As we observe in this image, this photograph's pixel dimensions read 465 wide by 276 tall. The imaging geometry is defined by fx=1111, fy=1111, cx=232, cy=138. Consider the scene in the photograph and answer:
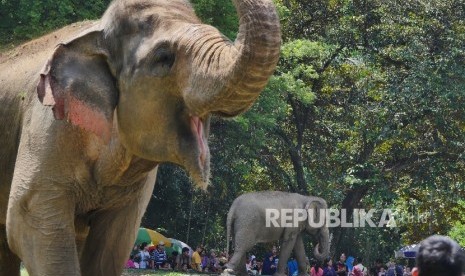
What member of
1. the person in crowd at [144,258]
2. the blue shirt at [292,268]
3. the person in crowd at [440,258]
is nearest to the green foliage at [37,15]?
the person in crowd at [144,258]

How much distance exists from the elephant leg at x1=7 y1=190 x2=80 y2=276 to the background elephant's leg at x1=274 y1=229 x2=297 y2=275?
16824 mm

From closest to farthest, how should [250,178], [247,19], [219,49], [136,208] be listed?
[247,19] < [219,49] < [136,208] < [250,178]

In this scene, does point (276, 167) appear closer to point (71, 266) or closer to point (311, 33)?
point (311, 33)

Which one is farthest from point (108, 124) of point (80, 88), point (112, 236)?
point (112, 236)

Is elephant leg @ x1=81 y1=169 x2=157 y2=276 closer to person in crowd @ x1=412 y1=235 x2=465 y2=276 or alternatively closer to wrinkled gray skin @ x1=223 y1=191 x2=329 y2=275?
person in crowd @ x1=412 y1=235 x2=465 y2=276

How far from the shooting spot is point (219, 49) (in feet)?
16.5

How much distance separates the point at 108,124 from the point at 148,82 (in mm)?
321

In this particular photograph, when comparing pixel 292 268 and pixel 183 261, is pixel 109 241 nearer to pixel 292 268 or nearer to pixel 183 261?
pixel 183 261

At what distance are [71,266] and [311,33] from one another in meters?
23.9

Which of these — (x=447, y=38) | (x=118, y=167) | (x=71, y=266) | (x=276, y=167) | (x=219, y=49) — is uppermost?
(x=447, y=38)

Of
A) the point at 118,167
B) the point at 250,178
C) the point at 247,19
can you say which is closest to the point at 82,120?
the point at 118,167

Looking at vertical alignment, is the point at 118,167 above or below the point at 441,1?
below

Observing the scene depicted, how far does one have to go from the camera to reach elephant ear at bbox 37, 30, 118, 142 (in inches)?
220

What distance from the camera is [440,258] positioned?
344 centimetres
